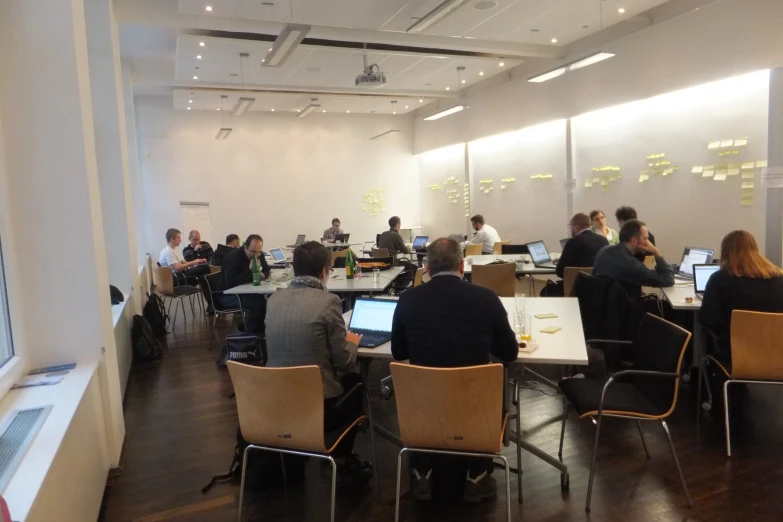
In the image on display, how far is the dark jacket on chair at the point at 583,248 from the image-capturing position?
209 inches

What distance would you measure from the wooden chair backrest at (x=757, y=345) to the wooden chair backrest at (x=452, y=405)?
63.6 inches

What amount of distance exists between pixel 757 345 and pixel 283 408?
2552 mm

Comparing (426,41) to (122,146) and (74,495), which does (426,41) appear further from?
(74,495)

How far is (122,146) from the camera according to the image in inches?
214

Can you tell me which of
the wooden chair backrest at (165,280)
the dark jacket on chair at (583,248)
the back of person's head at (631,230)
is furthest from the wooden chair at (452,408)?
the wooden chair backrest at (165,280)

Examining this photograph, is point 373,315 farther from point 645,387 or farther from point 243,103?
point 243,103

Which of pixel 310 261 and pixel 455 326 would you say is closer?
pixel 455 326

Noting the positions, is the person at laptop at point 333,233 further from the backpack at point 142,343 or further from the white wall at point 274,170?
the backpack at point 142,343

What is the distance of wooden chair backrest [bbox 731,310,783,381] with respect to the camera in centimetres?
285

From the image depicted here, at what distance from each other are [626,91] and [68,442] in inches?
304

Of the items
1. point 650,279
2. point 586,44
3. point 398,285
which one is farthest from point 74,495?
point 586,44

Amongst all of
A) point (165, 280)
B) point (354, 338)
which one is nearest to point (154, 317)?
point (165, 280)

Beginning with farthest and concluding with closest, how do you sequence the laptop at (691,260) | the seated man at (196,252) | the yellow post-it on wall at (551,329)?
the seated man at (196,252), the laptop at (691,260), the yellow post-it on wall at (551,329)

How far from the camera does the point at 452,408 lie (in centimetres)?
217
